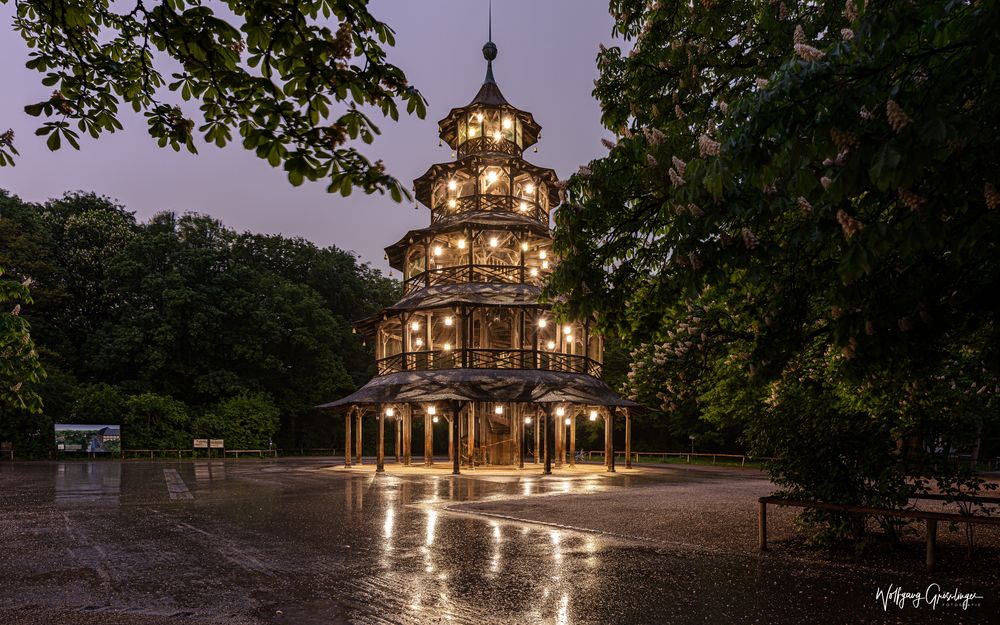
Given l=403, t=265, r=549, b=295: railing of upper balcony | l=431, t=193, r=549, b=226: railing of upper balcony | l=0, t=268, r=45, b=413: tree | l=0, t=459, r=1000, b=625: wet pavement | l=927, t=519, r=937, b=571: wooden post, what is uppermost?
l=431, t=193, r=549, b=226: railing of upper balcony

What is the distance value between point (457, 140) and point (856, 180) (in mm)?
35511

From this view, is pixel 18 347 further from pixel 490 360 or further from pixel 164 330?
pixel 164 330

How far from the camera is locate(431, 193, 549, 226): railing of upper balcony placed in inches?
1378

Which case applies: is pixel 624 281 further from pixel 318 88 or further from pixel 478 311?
pixel 478 311

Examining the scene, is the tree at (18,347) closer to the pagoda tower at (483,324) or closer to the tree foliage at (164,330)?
the pagoda tower at (483,324)

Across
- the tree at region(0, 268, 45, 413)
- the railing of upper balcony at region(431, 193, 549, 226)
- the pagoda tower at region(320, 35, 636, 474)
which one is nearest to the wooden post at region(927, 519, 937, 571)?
the tree at region(0, 268, 45, 413)

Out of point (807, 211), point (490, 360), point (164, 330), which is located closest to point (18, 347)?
point (807, 211)

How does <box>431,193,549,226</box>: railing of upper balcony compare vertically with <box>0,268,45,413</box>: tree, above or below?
above

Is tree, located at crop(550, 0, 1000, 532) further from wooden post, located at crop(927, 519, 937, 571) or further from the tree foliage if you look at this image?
the tree foliage

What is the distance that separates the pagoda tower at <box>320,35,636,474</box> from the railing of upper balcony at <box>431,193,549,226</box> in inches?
2.3

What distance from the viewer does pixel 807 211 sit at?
232 inches

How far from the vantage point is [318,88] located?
3822 mm

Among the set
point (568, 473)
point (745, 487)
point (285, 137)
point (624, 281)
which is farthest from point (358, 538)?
point (568, 473)

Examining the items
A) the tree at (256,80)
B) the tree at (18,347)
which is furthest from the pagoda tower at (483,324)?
the tree at (256,80)
